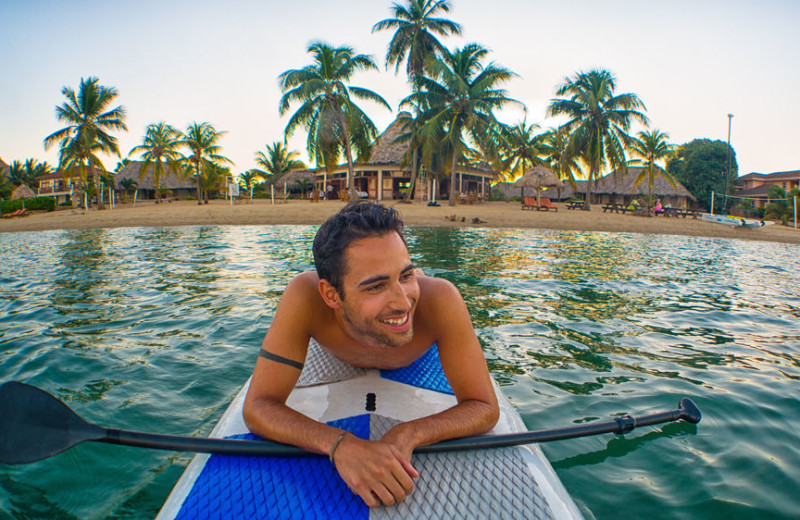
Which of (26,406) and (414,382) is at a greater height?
(26,406)

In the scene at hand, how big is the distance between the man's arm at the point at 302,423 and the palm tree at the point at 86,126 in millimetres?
32304

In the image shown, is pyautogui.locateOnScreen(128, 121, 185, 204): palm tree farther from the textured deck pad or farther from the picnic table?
the textured deck pad

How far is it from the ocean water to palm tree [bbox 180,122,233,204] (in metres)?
26.1

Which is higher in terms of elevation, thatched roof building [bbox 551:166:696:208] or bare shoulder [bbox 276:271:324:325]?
thatched roof building [bbox 551:166:696:208]

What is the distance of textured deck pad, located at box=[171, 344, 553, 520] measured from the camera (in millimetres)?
1622

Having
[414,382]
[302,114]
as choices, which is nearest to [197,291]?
[414,382]

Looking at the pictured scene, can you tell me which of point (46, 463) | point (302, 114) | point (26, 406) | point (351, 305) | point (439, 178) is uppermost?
point (302, 114)

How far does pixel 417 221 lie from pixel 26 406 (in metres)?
18.7

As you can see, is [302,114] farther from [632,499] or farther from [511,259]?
[632,499]

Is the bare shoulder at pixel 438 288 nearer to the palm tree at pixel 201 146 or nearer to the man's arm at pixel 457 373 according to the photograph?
the man's arm at pixel 457 373

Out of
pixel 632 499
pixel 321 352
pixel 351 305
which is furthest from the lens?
pixel 321 352

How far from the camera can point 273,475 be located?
5.85 feet

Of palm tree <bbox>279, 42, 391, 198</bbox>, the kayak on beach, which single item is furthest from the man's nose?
the kayak on beach

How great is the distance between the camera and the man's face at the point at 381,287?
197cm
